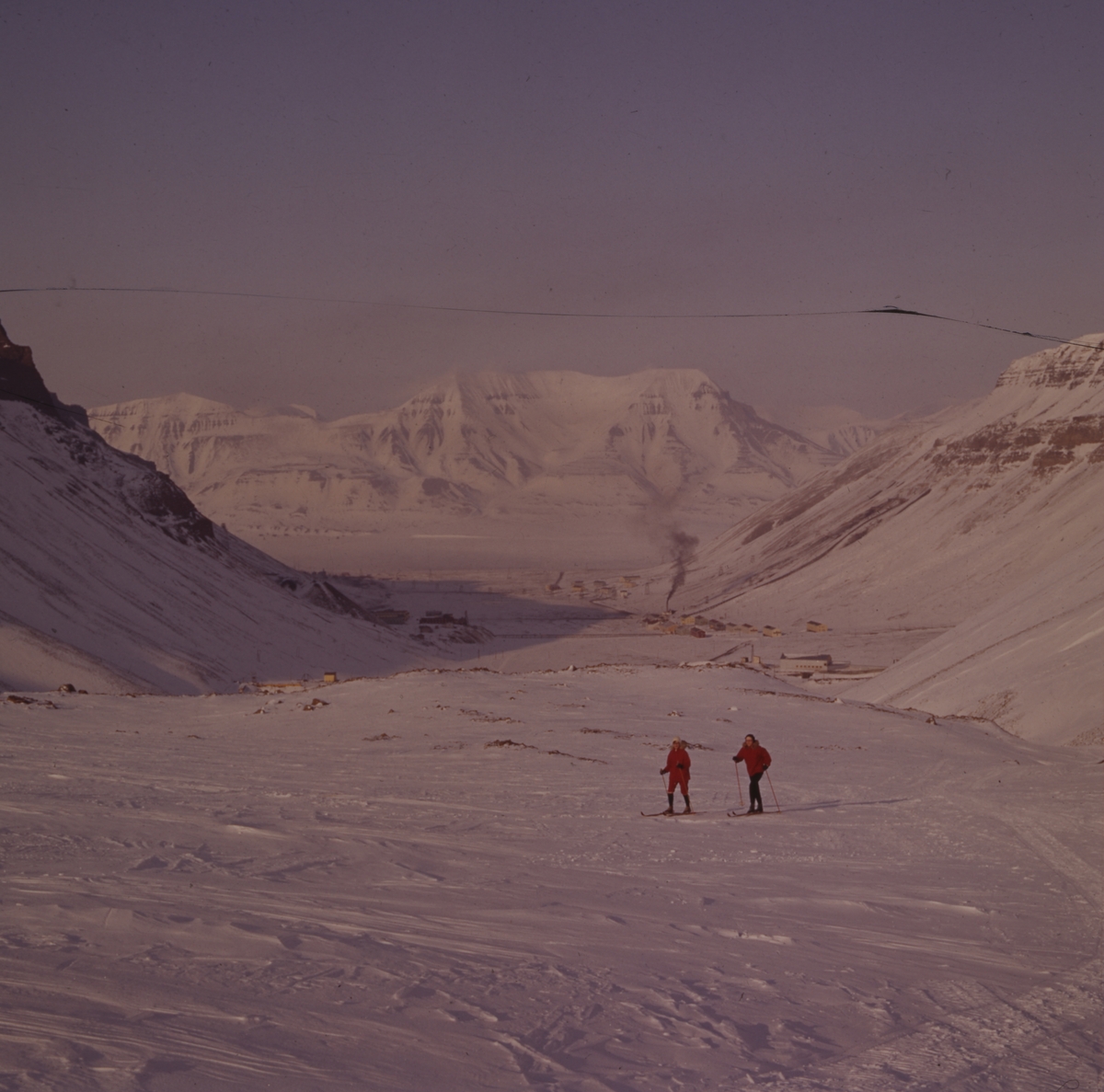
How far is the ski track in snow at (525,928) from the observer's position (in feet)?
18.7

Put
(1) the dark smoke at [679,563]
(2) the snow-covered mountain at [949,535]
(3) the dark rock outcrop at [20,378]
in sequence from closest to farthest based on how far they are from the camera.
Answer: (2) the snow-covered mountain at [949,535]
(3) the dark rock outcrop at [20,378]
(1) the dark smoke at [679,563]

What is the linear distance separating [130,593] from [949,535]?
61.9 meters

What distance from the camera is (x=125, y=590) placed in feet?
181

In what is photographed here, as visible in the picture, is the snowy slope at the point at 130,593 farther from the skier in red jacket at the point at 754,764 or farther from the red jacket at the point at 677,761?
the skier in red jacket at the point at 754,764

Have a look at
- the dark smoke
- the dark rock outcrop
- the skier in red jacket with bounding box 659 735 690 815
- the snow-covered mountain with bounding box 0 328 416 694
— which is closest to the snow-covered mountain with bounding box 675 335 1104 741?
the dark smoke

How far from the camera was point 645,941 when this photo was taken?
26.9 feet

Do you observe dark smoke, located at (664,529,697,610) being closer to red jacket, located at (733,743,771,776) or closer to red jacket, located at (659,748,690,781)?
red jacket, located at (733,743,771,776)

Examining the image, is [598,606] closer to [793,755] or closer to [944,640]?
[944,640]

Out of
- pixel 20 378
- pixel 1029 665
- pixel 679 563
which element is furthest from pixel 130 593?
pixel 679 563

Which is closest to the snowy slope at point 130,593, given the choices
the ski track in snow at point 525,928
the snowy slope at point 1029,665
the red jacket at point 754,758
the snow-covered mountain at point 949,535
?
the ski track in snow at point 525,928

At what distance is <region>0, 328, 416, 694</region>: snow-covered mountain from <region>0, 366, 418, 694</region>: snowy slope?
98mm

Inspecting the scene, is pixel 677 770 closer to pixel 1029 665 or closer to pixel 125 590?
pixel 1029 665

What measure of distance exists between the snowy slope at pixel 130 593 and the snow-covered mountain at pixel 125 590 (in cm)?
10

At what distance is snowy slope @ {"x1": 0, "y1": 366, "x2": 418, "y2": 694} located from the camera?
150ft
